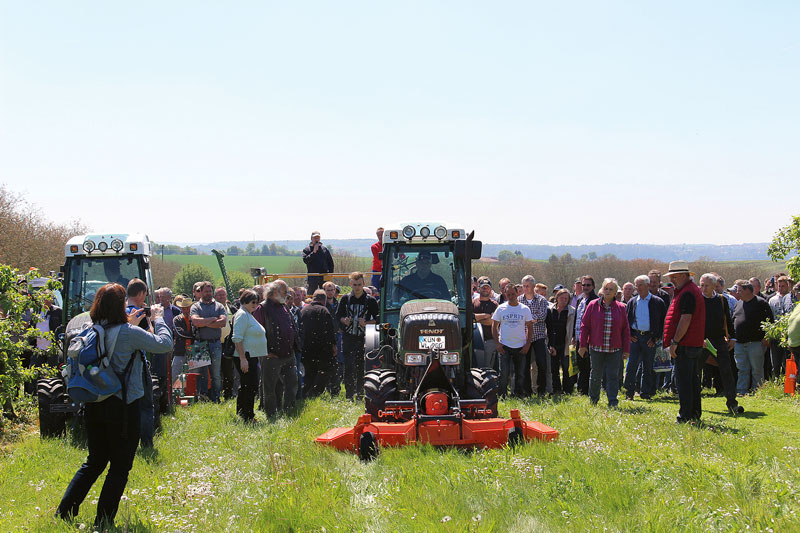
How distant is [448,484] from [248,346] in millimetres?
4350

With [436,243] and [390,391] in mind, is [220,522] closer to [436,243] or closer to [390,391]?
[390,391]

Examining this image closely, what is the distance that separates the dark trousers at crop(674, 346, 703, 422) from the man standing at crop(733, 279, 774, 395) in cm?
340

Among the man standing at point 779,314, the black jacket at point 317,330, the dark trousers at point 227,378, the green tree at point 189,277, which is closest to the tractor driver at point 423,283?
the black jacket at point 317,330

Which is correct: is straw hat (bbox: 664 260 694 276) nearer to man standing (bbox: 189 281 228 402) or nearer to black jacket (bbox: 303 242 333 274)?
man standing (bbox: 189 281 228 402)

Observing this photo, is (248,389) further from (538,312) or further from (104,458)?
(538,312)

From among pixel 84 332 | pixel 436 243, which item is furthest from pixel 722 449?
pixel 84 332

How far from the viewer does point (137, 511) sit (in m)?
5.81

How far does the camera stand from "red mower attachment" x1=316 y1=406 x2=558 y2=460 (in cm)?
720

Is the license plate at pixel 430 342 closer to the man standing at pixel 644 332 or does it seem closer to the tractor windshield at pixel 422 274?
the tractor windshield at pixel 422 274

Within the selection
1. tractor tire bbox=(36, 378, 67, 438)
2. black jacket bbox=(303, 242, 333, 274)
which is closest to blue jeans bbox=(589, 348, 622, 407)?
black jacket bbox=(303, 242, 333, 274)

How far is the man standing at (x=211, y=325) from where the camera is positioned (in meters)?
11.9

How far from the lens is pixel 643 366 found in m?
12.0

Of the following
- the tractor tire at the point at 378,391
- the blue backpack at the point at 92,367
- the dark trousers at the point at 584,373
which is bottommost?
the dark trousers at the point at 584,373

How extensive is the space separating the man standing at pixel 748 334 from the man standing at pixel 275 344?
7.47 meters
